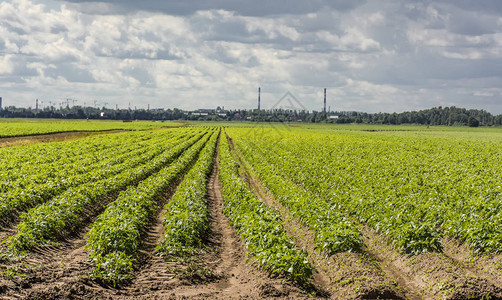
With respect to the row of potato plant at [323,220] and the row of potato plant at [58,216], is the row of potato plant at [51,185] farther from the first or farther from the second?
the row of potato plant at [323,220]

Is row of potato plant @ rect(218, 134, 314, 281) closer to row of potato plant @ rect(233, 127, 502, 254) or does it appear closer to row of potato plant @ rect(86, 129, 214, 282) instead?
row of potato plant @ rect(86, 129, 214, 282)

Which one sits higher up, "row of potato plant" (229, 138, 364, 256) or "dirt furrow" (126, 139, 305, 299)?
"row of potato plant" (229, 138, 364, 256)

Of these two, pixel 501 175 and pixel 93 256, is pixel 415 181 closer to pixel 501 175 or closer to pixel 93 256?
pixel 501 175

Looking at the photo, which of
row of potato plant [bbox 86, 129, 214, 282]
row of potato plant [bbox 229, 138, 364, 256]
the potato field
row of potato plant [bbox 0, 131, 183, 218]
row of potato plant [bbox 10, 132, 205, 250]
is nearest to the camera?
the potato field

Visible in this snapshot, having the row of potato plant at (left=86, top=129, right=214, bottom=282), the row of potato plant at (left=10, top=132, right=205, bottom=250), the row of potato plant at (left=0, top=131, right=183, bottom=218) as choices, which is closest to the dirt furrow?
the row of potato plant at (left=86, top=129, right=214, bottom=282)

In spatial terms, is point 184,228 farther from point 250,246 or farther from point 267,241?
point 267,241

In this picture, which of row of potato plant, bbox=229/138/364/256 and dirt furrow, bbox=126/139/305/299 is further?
row of potato plant, bbox=229/138/364/256

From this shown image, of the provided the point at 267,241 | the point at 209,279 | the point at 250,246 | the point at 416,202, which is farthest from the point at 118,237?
the point at 416,202

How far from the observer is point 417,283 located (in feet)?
34.4

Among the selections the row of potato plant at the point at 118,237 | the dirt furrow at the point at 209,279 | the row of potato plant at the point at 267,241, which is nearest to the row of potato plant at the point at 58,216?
the row of potato plant at the point at 118,237

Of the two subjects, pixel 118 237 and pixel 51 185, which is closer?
pixel 118 237

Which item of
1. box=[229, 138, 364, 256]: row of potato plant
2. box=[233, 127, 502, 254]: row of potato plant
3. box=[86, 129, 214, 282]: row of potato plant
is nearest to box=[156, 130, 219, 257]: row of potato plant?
box=[86, 129, 214, 282]: row of potato plant

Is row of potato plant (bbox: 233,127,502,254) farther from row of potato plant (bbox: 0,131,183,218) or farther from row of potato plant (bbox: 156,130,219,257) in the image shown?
row of potato plant (bbox: 0,131,183,218)

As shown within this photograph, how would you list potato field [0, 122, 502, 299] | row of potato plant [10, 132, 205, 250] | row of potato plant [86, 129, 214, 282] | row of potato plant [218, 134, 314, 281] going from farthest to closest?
row of potato plant [10, 132, 205, 250]
row of potato plant [86, 129, 214, 282]
row of potato plant [218, 134, 314, 281]
potato field [0, 122, 502, 299]
